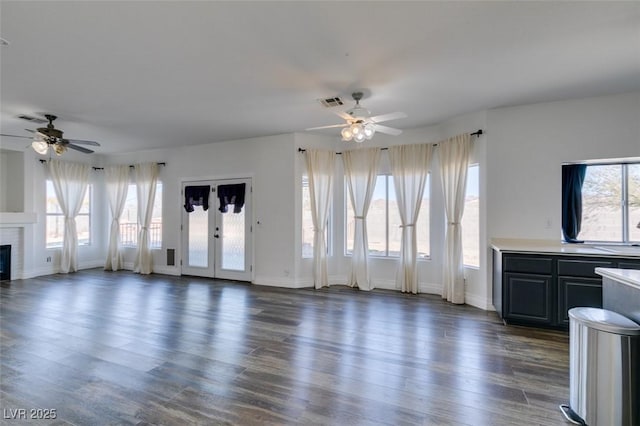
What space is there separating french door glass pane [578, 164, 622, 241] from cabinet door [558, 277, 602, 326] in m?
1.06

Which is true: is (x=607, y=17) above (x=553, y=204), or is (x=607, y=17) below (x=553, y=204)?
above

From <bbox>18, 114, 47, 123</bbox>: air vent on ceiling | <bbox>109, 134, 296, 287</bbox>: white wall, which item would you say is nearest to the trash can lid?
<bbox>109, 134, 296, 287</bbox>: white wall

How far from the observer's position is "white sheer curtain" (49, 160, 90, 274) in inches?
267

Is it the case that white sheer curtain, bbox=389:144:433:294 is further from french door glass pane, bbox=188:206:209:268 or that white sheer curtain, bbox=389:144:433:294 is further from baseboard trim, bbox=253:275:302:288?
french door glass pane, bbox=188:206:209:268

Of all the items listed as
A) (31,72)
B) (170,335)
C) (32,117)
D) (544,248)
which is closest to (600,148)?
(544,248)

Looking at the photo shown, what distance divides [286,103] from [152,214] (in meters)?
4.83

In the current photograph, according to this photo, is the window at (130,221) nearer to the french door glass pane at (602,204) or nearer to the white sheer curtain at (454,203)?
the white sheer curtain at (454,203)

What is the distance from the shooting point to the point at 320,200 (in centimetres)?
560

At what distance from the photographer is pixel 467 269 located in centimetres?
470

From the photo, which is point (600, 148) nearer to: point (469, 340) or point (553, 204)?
point (553, 204)

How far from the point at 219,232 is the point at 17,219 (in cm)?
395

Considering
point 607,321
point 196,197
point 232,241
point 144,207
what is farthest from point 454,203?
point 144,207

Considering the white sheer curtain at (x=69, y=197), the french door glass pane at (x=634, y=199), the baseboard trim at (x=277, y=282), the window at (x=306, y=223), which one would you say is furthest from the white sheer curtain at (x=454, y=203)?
the white sheer curtain at (x=69, y=197)

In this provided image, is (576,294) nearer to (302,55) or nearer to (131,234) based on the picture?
(302,55)
